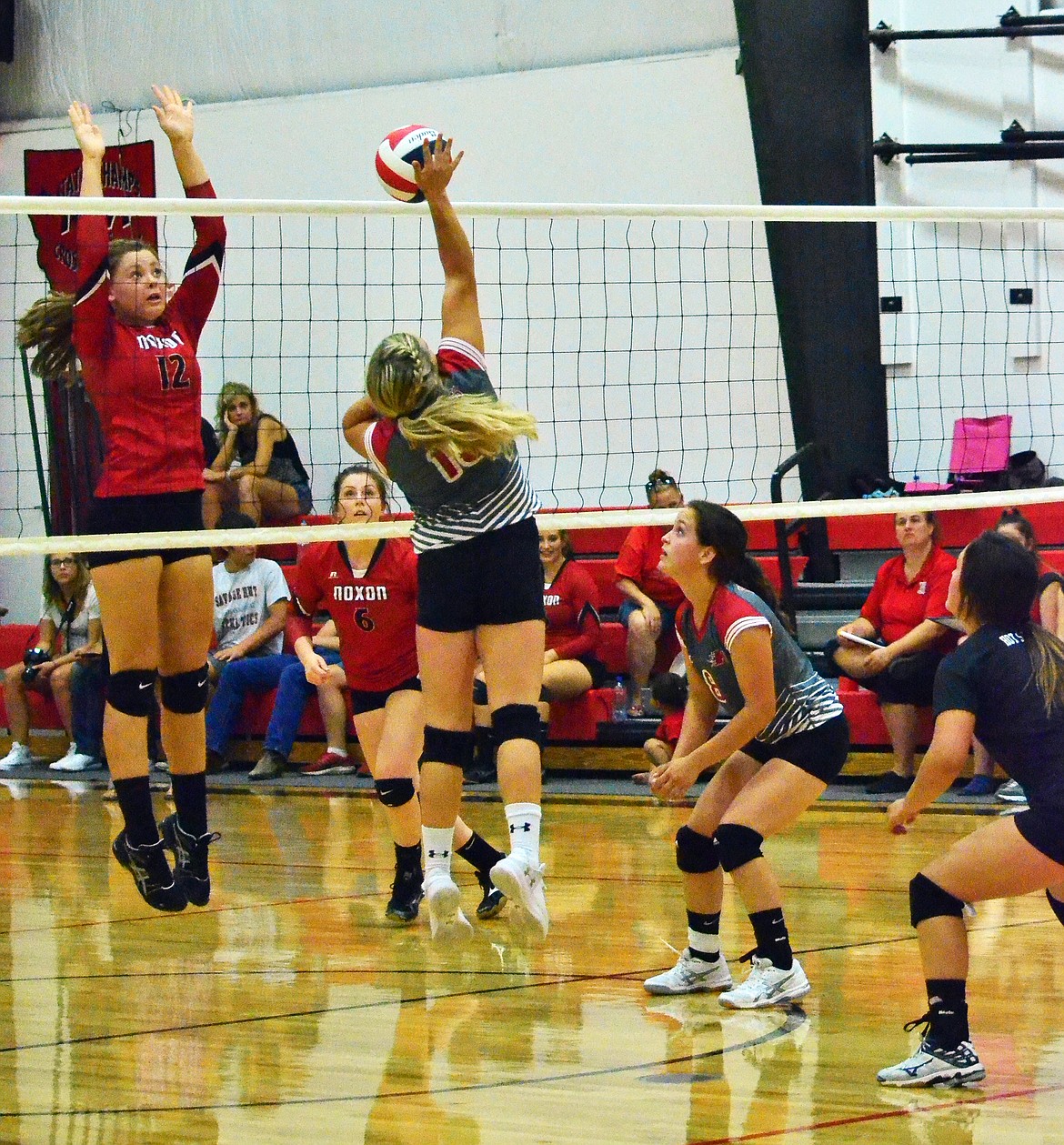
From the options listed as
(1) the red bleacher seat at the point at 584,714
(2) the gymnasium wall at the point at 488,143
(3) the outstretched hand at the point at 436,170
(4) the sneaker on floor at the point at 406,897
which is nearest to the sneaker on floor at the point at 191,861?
(4) the sneaker on floor at the point at 406,897

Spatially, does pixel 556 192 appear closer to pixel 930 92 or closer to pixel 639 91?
pixel 639 91

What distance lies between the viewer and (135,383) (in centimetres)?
445

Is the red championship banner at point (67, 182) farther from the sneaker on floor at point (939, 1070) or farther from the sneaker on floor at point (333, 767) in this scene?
the sneaker on floor at point (939, 1070)

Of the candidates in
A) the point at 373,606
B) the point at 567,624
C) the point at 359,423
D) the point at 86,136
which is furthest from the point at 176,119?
the point at 567,624

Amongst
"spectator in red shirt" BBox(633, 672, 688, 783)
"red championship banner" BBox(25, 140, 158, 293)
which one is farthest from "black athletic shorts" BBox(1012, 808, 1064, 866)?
"red championship banner" BBox(25, 140, 158, 293)

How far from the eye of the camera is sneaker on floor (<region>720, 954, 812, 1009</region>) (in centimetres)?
402

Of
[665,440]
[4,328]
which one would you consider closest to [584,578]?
[665,440]

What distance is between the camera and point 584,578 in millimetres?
8344

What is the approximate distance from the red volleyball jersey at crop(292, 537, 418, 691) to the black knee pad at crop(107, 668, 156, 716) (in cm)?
85

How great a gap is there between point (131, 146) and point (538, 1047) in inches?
384

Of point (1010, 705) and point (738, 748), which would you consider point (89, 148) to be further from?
point (1010, 705)

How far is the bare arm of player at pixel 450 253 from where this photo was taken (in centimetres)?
408

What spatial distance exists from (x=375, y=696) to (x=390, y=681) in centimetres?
10

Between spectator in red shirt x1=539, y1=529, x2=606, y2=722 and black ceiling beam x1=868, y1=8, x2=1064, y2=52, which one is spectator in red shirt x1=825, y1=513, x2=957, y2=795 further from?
black ceiling beam x1=868, y1=8, x2=1064, y2=52
